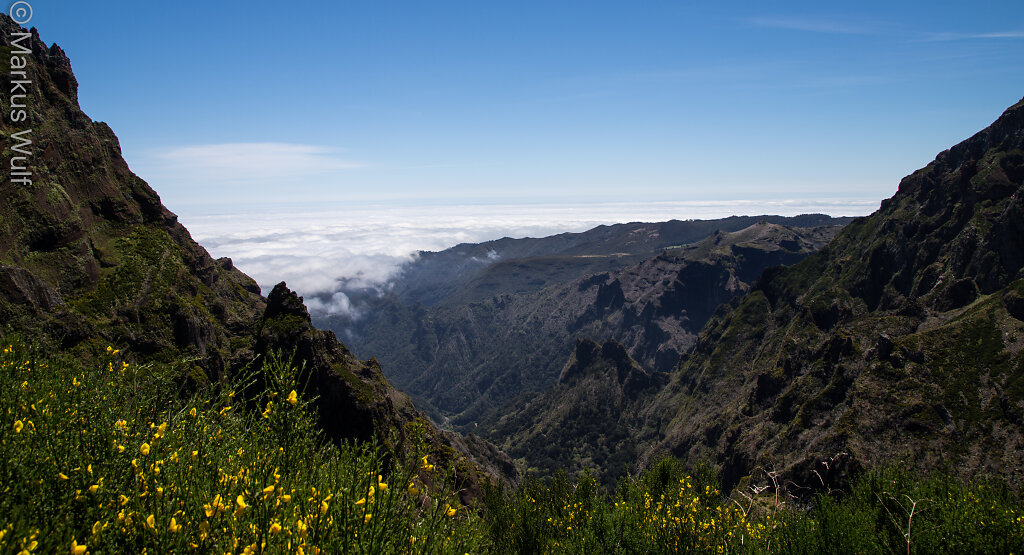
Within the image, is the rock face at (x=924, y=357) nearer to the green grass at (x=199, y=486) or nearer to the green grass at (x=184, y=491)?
the green grass at (x=199, y=486)

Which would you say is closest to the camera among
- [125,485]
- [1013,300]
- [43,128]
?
[125,485]

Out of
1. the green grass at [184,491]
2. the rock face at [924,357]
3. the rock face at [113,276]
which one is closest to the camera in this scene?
the green grass at [184,491]

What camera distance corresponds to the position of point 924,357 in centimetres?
11006

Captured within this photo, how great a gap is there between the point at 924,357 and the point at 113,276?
157 metres

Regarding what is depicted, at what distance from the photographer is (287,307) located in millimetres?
75062

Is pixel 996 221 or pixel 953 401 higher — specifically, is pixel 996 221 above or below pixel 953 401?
above

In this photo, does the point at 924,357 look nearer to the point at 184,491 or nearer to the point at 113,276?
the point at 184,491

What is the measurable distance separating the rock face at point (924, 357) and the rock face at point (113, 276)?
75802mm

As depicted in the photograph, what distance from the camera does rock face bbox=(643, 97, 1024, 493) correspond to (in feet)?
307

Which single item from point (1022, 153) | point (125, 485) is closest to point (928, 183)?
point (1022, 153)

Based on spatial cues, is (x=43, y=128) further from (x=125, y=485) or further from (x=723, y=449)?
(x=723, y=449)

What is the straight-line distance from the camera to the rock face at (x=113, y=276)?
171 feet

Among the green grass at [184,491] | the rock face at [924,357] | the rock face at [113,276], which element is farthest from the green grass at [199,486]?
the rock face at [924,357]

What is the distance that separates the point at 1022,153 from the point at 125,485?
23520 centimetres
